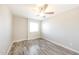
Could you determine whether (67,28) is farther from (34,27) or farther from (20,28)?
(34,27)

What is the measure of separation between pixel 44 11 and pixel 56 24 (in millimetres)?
1396

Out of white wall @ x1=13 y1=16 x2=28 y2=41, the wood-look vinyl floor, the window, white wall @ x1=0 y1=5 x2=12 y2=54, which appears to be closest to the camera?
white wall @ x1=0 y1=5 x2=12 y2=54

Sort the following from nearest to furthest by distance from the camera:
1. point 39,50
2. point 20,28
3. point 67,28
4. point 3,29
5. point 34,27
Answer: point 3,29 → point 39,50 → point 67,28 → point 20,28 → point 34,27

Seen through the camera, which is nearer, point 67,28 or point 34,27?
point 67,28

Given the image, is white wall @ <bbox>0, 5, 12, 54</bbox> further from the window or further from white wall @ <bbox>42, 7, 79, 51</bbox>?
the window

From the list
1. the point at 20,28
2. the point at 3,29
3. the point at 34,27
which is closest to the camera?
the point at 3,29

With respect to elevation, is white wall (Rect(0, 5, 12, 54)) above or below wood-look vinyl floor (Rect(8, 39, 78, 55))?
above

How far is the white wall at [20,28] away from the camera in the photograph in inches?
197

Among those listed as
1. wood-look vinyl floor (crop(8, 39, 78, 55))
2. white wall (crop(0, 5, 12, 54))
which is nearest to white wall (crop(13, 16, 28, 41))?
wood-look vinyl floor (crop(8, 39, 78, 55))

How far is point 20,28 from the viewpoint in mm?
5273

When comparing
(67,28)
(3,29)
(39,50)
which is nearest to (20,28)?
(39,50)

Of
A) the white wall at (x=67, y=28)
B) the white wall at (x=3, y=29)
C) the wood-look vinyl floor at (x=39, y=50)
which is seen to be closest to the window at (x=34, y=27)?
the white wall at (x=67, y=28)

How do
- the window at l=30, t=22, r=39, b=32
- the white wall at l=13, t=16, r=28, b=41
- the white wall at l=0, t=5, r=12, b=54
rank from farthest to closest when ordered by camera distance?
the window at l=30, t=22, r=39, b=32 < the white wall at l=13, t=16, r=28, b=41 < the white wall at l=0, t=5, r=12, b=54

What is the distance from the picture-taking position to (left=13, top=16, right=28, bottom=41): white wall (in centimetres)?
502
